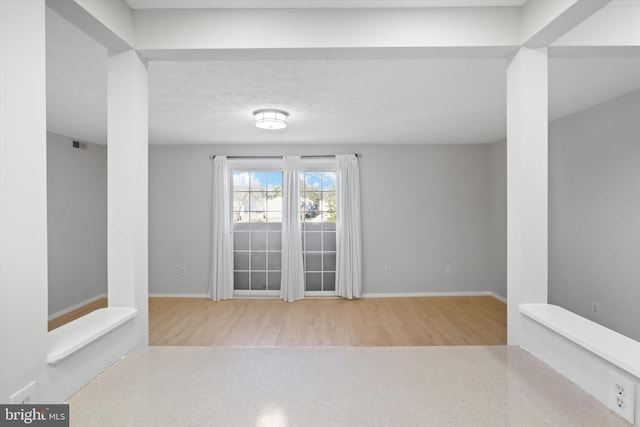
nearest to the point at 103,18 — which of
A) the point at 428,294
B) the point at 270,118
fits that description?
the point at 270,118

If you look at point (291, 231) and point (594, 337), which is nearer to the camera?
point (594, 337)

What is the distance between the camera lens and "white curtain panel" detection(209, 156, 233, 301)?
517 centimetres

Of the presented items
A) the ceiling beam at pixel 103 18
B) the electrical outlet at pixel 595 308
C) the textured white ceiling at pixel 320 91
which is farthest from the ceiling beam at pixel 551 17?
the electrical outlet at pixel 595 308

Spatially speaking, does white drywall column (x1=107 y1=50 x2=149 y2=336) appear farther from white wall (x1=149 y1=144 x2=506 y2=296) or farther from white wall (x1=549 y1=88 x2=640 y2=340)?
white wall (x1=549 y1=88 x2=640 y2=340)

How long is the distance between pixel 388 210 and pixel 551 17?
3995mm

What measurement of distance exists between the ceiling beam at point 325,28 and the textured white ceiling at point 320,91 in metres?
0.53

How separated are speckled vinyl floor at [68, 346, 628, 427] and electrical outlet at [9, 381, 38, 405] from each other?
0.41 ft

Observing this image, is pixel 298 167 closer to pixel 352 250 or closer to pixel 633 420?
pixel 352 250

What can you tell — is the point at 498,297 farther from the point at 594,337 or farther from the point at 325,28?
the point at 325,28

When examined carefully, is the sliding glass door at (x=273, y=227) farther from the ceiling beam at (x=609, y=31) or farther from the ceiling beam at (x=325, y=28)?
the ceiling beam at (x=609, y=31)

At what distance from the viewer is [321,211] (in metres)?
5.37

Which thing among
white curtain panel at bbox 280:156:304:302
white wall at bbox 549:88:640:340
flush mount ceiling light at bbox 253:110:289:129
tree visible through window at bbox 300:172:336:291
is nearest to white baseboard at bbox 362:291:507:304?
tree visible through window at bbox 300:172:336:291

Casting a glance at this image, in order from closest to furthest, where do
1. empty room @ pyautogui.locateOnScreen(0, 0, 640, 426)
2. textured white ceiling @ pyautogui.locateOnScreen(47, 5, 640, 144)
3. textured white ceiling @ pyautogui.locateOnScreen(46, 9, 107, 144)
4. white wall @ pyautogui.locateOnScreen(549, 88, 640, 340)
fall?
empty room @ pyautogui.locateOnScreen(0, 0, 640, 426), textured white ceiling @ pyautogui.locateOnScreen(46, 9, 107, 144), textured white ceiling @ pyautogui.locateOnScreen(47, 5, 640, 144), white wall @ pyautogui.locateOnScreen(549, 88, 640, 340)

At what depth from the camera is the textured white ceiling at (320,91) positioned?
7.59 ft
